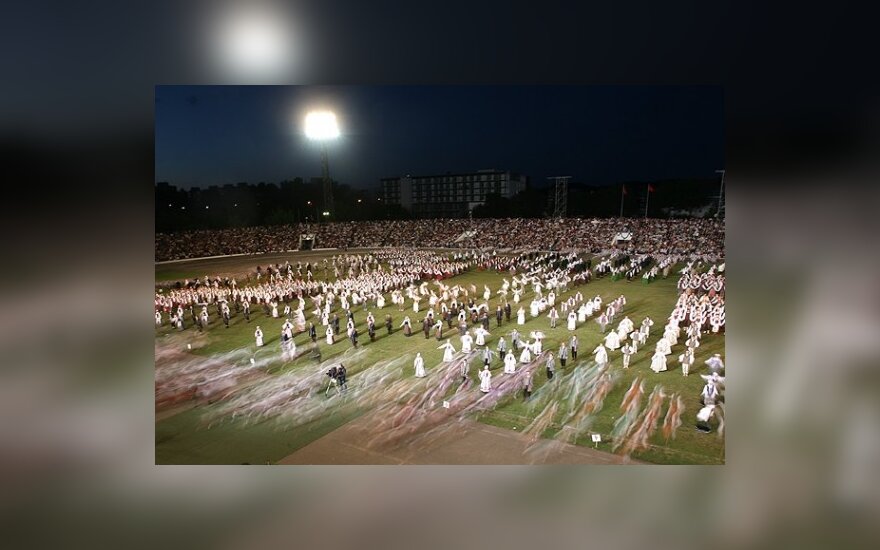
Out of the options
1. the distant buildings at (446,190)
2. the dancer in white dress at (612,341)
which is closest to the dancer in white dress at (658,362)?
the dancer in white dress at (612,341)

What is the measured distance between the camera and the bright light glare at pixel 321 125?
3674 millimetres

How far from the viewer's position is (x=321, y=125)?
3.70 m

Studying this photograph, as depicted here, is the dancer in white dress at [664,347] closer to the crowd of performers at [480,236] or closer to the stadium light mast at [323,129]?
the crowd of performers at [480,236]

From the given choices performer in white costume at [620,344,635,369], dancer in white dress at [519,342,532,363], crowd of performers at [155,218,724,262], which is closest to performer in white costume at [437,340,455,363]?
dancer in white dress at [519,342,532,363]

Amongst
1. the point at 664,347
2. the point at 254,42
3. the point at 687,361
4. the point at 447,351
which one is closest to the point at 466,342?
the point at 447,351

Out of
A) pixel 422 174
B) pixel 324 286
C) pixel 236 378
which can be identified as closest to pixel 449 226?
pixel 422 174

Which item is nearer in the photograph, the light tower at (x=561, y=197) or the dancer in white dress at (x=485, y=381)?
the dancer in white dress at (x=485, y=381)

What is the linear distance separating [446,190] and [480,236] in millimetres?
521

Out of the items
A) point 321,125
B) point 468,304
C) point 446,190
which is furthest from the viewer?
point 468,304

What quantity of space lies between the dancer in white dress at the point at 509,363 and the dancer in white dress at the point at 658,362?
3.41 ft

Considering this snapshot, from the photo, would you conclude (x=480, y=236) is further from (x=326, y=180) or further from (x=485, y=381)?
(x=326, y=180)

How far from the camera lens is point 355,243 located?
4.10m
